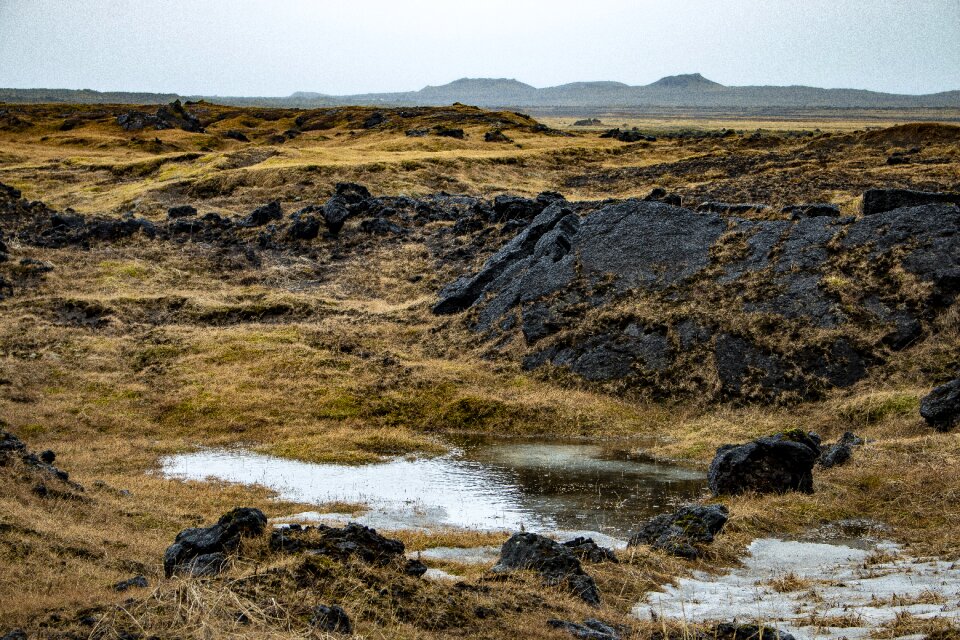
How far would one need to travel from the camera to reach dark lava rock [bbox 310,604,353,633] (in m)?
8.98

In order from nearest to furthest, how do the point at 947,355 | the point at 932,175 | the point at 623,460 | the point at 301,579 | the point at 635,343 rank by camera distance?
the point at 301,579 → the point at 623,460 → the point at 947,355 → the point at 635,343 → the point at 932,175

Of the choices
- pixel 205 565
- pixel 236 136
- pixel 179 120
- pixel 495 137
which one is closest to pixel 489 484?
pixel 205 565

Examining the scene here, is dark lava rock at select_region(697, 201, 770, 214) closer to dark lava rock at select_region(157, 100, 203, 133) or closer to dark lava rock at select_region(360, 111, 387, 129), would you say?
dark lava rock at select_region(360, 111, 387, 129)

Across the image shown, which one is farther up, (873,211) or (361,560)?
(873,211)

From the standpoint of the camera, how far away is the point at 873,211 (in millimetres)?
38125

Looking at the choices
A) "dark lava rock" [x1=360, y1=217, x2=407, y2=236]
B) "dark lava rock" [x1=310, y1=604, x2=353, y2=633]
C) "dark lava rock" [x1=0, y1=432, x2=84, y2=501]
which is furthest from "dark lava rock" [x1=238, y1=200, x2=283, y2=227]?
"dark lava rock" [x1=310, y1=604, x2=353, y2=633]

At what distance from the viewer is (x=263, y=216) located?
62062 millimetres

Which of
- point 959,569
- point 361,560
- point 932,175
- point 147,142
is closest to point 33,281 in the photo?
point 361,560

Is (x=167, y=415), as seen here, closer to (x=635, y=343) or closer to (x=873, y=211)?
(x=635, y=343)

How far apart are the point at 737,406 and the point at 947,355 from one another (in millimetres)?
7046

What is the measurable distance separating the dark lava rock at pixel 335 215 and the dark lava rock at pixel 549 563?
46.7 meters

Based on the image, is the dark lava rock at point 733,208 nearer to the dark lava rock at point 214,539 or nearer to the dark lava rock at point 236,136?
the dark lava rock at point 214,539

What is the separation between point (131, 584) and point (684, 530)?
9942 mm

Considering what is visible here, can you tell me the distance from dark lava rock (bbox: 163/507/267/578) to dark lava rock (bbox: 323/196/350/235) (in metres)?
46.8
